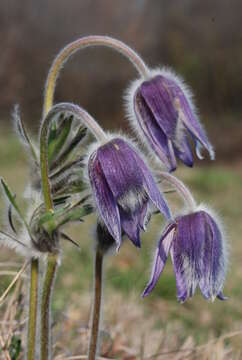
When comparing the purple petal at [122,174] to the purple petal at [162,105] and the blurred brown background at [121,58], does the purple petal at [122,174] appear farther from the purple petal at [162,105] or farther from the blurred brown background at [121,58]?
the blurred brown background at [121,58]

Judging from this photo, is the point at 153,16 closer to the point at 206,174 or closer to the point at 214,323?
the point at 206,174

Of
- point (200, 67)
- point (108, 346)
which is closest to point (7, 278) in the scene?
point (108, 346)

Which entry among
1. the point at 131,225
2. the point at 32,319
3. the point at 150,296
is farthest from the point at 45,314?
the point at 150,296

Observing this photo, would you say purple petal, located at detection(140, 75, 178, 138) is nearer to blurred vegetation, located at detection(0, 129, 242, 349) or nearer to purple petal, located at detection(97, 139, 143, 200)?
purple petal, located at detection(97, 139, 143, 200)

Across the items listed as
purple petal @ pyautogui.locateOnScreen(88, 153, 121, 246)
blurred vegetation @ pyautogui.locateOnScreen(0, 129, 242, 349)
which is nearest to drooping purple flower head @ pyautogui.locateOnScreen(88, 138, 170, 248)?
purple petal @ pyautogui.locateOnScreen(88, 153, 121, 246)

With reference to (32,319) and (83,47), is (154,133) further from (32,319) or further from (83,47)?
(32,319)
